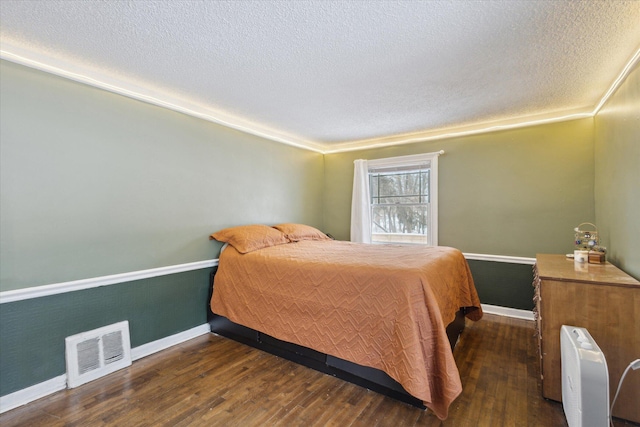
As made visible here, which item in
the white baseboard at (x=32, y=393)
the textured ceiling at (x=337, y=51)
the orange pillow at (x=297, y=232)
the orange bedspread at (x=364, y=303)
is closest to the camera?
the textured ceiling at (x=337, y=51)

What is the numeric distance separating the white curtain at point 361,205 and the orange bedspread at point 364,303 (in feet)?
5.08

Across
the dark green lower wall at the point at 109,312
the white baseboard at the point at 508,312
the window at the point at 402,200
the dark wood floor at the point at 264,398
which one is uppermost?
the window at the point at 402,200

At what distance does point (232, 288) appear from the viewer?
2.84m

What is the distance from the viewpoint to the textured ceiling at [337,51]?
1.62 meters

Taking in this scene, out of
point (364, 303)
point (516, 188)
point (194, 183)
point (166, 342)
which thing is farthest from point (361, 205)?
point (166, 342)

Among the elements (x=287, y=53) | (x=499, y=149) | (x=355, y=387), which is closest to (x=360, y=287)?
(x=355, y=387)

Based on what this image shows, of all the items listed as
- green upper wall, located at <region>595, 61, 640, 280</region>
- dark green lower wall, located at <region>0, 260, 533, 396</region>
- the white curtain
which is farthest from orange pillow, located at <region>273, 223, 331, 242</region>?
green upper wall, located at <region>595, 61, 640, 280</region>

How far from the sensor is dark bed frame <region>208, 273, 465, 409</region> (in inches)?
77.0

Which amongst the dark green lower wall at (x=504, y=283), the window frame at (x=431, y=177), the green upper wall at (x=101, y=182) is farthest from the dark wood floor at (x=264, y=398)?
the window frame at (x=431, y=177)

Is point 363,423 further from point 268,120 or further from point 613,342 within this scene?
point 268,120

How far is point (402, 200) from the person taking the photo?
4371 millimetres

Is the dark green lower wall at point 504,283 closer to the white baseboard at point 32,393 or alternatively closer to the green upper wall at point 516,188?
the green upper wall at point 516,188

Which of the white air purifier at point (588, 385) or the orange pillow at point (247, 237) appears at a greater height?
the orange pillow at point (247, 237)

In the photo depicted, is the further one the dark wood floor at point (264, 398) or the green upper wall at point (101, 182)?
the green upper wall at point (101, 182)
